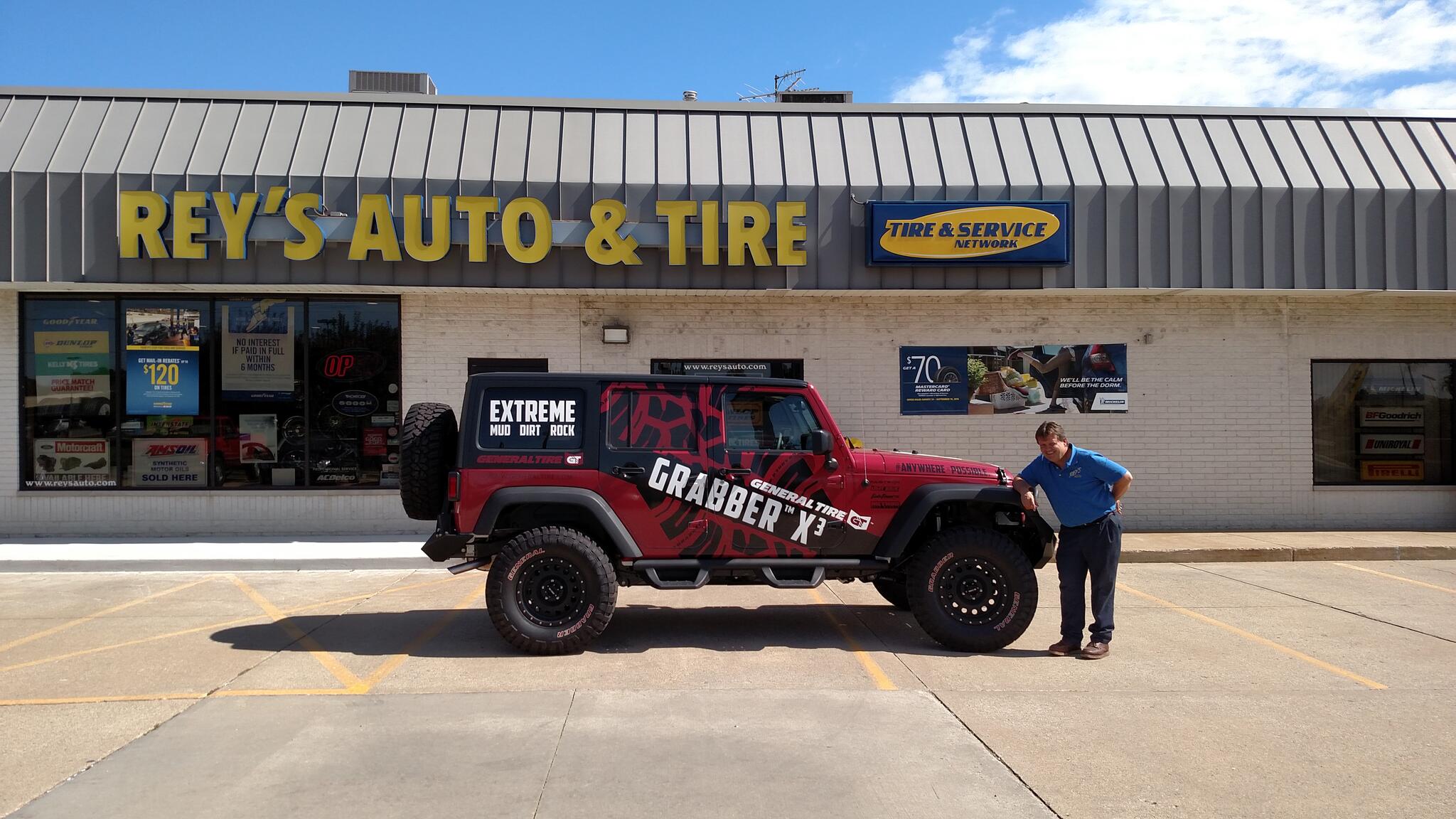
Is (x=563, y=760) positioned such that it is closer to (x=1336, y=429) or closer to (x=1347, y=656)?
(x=1347, y=656)

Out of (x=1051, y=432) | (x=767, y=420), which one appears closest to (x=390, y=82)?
(x=767, y=420)

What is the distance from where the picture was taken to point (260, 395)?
12.7 metres

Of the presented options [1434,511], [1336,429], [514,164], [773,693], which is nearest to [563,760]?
[773,693]

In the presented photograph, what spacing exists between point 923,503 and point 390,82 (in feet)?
37.2

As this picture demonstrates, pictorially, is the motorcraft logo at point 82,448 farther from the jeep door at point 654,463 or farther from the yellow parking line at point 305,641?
the jeep door at point 654,463

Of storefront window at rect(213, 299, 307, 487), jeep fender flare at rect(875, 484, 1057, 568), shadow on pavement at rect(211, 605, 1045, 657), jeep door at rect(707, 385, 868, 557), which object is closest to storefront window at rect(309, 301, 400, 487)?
storefront window at rect(213, 299, 307, 487)

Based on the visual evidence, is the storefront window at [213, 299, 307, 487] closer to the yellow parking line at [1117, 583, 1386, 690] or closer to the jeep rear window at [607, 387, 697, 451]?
the jeep rear window at [607, 387, 697, 451]

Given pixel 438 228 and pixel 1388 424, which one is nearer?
pixel 438 228

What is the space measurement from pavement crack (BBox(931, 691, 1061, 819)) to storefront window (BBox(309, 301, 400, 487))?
920cm

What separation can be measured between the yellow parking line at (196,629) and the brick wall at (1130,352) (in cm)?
331

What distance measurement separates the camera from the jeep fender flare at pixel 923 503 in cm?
700

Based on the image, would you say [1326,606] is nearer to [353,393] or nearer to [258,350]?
[353,393]

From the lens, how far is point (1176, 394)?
43.3ft

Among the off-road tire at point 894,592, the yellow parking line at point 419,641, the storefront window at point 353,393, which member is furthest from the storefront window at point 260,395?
the off-road tire at point 894,592
